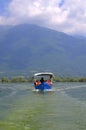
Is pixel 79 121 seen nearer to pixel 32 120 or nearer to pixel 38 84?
pixel 32 120

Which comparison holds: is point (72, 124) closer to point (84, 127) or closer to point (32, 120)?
point (84, 127)

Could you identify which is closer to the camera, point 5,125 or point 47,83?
point 5,125

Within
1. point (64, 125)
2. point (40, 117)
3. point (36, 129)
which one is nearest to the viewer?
point (36, 129)

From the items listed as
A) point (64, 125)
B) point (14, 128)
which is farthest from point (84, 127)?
point (14, 128)

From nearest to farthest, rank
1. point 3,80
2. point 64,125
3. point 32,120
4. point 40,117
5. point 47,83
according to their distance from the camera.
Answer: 1. point 64,125
2. point 32,120
3. point 40,117
4. point 47,83
5. point 3,80

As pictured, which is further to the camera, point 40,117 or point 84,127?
point 40,117

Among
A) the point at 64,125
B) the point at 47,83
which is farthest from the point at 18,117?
the point at 47,83

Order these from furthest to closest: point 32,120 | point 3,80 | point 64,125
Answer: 1. point 3,80
2. point 32,120
3. point 64,125

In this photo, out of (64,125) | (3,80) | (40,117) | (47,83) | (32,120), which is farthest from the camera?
(3,80)

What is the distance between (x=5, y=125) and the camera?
980 inches

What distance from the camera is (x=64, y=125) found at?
24.8 metres

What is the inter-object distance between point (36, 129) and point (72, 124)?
301cm

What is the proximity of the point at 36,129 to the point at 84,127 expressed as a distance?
2.84m

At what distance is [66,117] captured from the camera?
1136 inches
